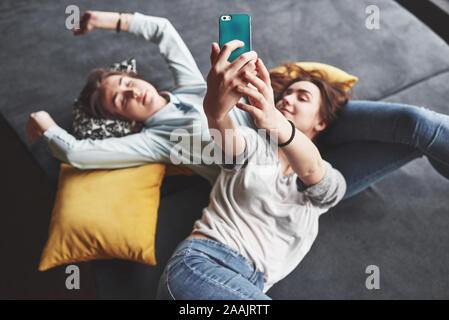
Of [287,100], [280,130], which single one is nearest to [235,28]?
[280,130]

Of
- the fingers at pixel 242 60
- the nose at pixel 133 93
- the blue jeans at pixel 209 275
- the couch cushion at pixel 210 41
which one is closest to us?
the fingers at pixel 242 60

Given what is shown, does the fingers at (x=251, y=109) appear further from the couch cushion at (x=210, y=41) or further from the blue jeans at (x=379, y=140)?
the couch cushion at (x=210, y=41)

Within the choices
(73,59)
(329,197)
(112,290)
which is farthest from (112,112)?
(329,197)

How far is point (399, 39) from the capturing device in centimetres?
142

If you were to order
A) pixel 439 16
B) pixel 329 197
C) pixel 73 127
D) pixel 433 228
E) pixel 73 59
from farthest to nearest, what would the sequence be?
pixel 439 16
pixel 73 59
pixel 73 127
pixel 433 228
pixel 329 197

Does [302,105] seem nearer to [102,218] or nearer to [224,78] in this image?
[224,78]

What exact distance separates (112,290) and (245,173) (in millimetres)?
488

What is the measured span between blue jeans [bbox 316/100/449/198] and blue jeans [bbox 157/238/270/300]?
404mm

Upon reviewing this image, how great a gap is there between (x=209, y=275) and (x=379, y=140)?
623 mm

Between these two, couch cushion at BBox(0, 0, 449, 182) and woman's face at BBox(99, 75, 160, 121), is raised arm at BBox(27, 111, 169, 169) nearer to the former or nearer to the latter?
woman's face at BBox(99, 75, 160, 121)

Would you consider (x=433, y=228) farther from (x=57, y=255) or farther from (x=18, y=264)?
(x=18, y=264)

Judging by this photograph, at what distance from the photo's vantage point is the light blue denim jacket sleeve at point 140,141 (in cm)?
110

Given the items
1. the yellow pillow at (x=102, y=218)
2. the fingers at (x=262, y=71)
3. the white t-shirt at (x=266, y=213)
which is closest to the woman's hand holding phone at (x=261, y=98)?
the fingers at (x=262, y=71)

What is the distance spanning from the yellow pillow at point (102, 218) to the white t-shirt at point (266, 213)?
0.54ft
